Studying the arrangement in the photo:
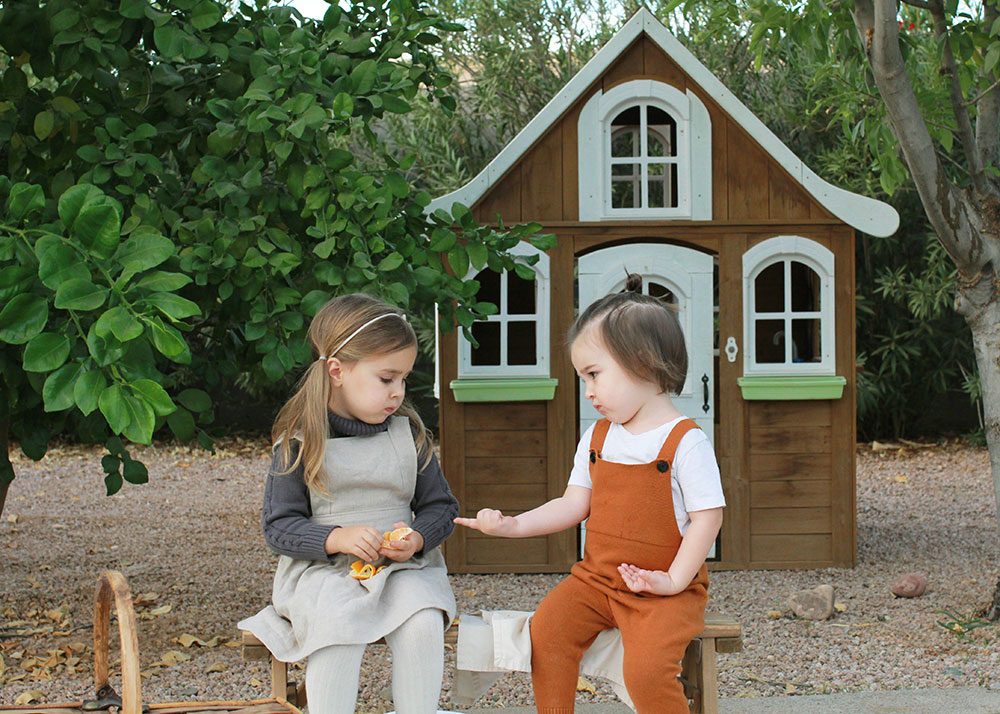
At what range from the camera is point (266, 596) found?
16.6 feet

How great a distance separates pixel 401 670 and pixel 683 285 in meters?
3.10

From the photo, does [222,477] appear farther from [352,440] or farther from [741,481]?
[352,440]

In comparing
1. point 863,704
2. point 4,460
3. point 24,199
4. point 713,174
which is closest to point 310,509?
point 24,199

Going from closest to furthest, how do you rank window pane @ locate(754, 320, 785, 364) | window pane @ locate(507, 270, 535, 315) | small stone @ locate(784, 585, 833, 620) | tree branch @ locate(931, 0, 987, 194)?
tree branch @ locate(931, 0, 987, 194) → small stone @ locate(784, 585, 833, 620) → window pane @ locate(507, 270, 535, 315) → window pane @ locate(754, 320, 785, 364)

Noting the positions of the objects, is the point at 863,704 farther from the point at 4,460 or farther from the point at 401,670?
the point at 4,460

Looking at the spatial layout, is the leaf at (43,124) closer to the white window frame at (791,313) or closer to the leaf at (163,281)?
the leaf at (163,281)

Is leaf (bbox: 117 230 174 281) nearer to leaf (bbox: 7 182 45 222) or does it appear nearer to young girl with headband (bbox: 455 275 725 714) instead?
leaf (bbox: 7 182 45 222)

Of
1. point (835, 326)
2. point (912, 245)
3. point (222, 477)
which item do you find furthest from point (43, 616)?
point (912, 245)

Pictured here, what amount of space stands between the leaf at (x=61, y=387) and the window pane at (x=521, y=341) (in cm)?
333

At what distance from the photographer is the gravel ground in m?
3.80

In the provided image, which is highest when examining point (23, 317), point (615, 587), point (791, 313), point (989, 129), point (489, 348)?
point (989, 129)

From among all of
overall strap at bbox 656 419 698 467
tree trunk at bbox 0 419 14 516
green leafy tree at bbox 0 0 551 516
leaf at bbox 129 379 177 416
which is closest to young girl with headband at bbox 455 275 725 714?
overall strap at bbox 656 419 698 467

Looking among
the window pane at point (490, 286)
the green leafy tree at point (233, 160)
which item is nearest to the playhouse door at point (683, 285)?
the window pane at point (490, 286)

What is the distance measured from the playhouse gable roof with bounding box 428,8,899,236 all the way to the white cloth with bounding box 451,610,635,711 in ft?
9.25
